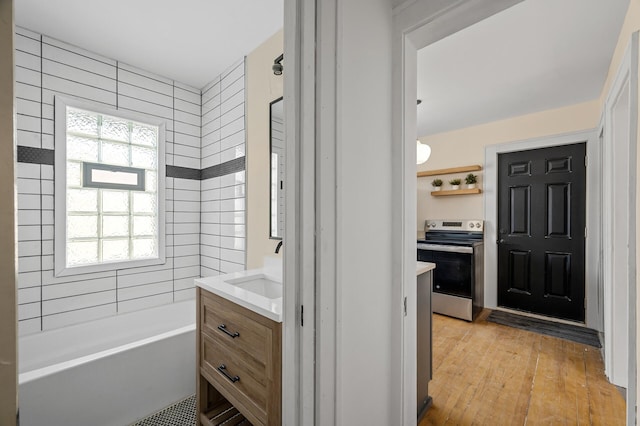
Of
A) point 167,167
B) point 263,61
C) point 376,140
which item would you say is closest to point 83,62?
point 167,167

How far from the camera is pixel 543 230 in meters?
3.16

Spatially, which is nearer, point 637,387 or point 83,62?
point 637,387

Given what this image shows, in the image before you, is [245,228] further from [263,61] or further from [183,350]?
[263,61]

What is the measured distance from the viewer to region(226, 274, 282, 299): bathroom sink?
68.2 inches

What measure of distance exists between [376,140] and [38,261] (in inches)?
99.6

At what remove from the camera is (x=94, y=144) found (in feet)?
7.66

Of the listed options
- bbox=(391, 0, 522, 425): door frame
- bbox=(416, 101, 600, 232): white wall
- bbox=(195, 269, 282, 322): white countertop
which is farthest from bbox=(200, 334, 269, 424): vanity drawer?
bbox=(416, 101, 600, 232): white wall

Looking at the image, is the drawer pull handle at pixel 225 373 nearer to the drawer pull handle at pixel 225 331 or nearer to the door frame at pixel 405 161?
the drawer pull handle at pixel 225 331

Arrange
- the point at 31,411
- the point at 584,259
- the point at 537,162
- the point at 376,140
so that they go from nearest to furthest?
the point at 376,140
the point at 31,411
the point at 584,259
the point at 537,162

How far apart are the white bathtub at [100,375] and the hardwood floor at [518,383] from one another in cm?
159

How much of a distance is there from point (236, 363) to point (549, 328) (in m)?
3.26

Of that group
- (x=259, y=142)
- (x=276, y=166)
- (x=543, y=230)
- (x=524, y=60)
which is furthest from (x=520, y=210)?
(x=259, y=142)

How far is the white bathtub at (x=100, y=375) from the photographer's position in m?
1.40

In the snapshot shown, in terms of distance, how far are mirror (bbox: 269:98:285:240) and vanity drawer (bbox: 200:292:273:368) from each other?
0.66 meters
